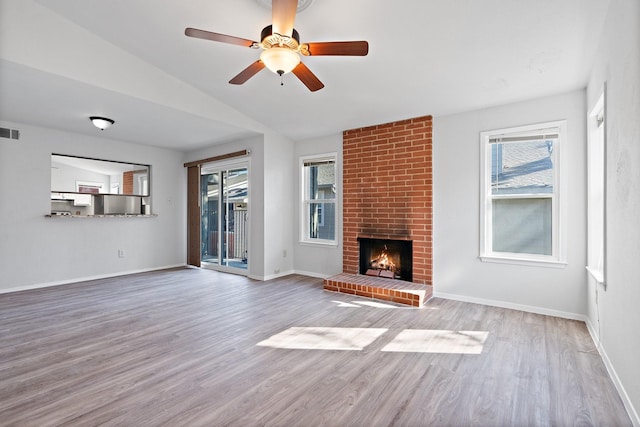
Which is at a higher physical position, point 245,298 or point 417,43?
point 417,43

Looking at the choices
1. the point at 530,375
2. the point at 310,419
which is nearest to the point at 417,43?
the point at 530,375

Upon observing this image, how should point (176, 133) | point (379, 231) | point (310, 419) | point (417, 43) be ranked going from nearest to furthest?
point (310, 419)
point (417, 43)
point (379, 231)
point (176, 133)

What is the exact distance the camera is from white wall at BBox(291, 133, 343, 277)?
5.19 meters

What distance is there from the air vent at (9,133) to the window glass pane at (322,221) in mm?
4565

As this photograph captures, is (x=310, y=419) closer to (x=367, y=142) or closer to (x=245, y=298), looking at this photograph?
(x=245, y=298)

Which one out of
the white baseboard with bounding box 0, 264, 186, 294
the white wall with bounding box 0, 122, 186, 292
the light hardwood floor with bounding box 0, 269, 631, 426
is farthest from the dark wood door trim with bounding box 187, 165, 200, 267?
the light hardwood floor with bounding box 0, 269, 631, 426

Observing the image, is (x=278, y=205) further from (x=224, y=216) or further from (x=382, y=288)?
(x=382, y=288)

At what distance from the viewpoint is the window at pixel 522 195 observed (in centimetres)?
346

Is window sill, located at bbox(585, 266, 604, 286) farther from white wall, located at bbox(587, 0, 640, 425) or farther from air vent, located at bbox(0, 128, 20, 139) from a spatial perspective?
air vent, located at bbox(0, 128, 20, 139)

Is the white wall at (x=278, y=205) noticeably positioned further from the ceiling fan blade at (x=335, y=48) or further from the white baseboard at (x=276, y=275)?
the ceiling fan blade at (x=335, y=48)

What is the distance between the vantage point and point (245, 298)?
4.14 metres

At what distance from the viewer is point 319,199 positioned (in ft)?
18.1

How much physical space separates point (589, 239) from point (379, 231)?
241cm

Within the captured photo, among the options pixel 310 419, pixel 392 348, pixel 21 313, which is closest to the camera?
pixel 310 419
